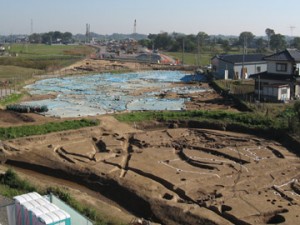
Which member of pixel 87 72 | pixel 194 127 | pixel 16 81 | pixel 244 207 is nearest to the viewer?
pixel 244 207

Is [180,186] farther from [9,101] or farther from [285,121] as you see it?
[9,101]

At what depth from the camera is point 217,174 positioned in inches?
573

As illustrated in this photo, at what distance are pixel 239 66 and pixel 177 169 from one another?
23968 mm

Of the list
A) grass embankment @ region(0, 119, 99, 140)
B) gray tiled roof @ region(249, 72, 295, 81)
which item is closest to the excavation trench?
grass embankment @ region(0, 119, 99, 140)

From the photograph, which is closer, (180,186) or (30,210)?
(30,210)

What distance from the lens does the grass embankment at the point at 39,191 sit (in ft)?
33.8

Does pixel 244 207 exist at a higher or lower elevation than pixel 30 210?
lower

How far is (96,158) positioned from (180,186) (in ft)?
14.4

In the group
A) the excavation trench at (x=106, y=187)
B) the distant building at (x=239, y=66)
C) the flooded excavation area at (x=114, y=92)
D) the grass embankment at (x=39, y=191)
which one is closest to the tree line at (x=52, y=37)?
the flooded excavation area at (x=114, y=92)

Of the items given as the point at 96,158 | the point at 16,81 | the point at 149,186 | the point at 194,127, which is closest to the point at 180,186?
the point at 149,186

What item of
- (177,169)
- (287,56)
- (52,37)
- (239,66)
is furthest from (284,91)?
(52,37)

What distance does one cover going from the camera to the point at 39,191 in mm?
11617

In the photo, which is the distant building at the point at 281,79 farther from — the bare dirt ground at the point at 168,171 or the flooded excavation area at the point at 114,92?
the bare dirt ground at the point at 168,171

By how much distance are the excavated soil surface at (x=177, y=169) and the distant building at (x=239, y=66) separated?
18026 mm
